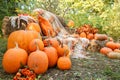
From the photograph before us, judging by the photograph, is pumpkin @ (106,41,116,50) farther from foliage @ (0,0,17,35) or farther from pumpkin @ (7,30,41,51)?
pumpkin @ (7,30,41,51)

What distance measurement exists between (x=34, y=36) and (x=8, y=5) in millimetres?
2615

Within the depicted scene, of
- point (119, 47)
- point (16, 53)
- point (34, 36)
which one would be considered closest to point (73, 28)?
point (119, 47)

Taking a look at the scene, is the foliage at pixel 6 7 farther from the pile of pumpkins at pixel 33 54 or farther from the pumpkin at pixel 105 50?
the pumpkin at pixel 105 50

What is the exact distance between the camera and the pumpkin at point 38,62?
3.85 meters

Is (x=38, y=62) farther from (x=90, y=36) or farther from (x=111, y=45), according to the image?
(x=90, y=36)

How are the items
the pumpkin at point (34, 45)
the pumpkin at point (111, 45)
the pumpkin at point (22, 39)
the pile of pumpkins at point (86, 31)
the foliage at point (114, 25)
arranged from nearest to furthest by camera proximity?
the pumpkin at point (34, 45) < the pumpkin at point (22, 39) < the pumpkin at point (111, 45) < the pile of pumpkins at point (86, 31) < the foliage at point (114, 25)

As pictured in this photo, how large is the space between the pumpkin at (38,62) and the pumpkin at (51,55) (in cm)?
19

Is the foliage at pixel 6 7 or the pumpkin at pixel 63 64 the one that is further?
the foliage at pixel 6 7

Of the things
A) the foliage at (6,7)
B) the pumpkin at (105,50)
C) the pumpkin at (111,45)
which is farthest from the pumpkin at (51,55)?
the pumpkin at (111,45)

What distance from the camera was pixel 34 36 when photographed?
4449 millimetres

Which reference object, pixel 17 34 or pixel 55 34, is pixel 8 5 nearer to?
pixel 55 34

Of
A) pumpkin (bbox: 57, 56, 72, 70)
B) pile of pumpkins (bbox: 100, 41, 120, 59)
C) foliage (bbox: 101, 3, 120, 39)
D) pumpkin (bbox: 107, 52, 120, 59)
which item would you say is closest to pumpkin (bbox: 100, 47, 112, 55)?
pile of pumpkins (bbox: 100, 41, 120, 59)

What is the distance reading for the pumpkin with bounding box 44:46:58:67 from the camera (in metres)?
4.13

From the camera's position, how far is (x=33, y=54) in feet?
12.8
